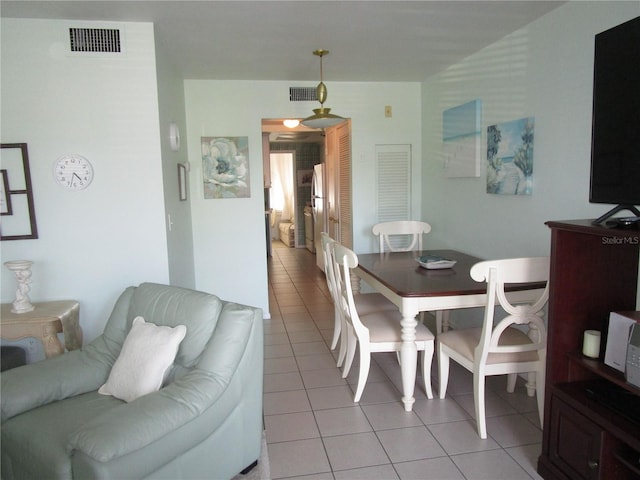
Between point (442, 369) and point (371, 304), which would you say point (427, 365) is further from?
point (371, 304)

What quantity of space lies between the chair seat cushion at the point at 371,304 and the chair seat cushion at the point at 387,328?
3.0 inches

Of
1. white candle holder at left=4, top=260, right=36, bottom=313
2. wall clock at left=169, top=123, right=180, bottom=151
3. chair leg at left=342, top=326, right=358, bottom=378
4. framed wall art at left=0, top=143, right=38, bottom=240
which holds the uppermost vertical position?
wall clock at left=169, top=123, right=180, bottom=151

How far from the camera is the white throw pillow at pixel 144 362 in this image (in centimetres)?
189

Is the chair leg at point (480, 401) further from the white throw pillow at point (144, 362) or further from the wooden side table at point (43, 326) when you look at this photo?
the wooden side table at point (43, 326)

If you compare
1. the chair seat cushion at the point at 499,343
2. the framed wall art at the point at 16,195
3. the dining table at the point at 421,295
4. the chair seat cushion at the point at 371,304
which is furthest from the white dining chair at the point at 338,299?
the framed wall art at the point at 16,195

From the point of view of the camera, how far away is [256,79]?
166 inches

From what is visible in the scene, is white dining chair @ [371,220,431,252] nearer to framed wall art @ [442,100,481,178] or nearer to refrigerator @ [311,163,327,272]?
framed wall art @ [442,100,481,178]

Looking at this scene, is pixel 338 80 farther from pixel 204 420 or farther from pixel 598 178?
pixel 204 420

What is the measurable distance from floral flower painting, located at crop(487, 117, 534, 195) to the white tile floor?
131 cm

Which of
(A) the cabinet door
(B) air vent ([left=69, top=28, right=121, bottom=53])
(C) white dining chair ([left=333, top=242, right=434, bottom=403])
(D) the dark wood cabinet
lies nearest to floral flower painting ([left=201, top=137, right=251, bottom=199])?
(B) air vent ([left=69, top=28, right=121, bottom=53])

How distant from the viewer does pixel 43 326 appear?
2.47 m

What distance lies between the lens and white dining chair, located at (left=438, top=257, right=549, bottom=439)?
219cm

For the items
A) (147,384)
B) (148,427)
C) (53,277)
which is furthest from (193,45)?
(148,427)

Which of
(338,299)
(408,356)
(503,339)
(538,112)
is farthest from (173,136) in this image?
(503,339)
